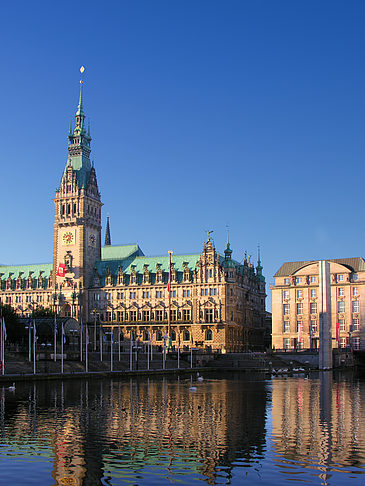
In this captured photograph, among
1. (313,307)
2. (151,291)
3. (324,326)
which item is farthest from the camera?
(151,291)

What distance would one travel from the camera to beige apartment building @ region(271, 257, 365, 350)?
16499 centimetres

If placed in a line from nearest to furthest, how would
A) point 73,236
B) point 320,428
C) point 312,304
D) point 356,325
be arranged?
point 320,428, point 356,325, point 312,304, point 73,236

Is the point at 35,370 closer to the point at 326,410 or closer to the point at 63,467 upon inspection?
the point at 326,410

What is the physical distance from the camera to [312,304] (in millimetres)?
171750

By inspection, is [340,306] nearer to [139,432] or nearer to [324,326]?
[324,326]

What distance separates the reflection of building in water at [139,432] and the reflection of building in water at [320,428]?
1.67 meters

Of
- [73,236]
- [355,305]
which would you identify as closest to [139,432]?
[355,305]

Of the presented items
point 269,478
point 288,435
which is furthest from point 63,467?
point 288,435

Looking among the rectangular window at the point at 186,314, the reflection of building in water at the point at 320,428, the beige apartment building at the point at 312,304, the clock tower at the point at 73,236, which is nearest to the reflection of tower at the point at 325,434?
the reflection of building in water at the point at 320,428

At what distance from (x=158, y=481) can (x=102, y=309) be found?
16737cm

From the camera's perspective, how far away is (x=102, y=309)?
195125 millimetres

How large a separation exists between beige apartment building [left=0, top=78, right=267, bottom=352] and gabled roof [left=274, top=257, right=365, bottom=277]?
43.4 ft

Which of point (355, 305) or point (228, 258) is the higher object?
point (228, 258)

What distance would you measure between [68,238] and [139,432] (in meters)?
158
